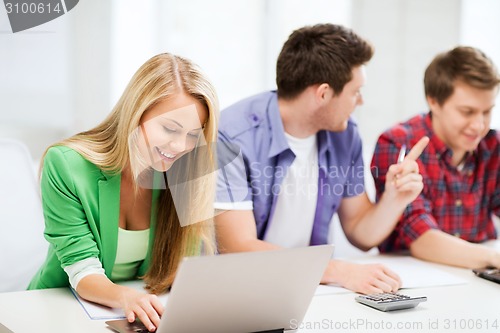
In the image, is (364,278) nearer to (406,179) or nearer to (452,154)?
(406,179)

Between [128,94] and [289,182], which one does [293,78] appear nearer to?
[289,182]

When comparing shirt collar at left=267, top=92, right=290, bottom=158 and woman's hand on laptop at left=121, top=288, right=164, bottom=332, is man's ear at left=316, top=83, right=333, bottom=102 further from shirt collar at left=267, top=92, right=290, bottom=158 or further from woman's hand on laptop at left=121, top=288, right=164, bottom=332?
woman's hand on laptop at left=121, top=288, right=164, bottom=332

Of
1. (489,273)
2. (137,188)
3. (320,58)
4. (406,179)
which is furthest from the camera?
(320,58)

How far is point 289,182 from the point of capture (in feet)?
6.21

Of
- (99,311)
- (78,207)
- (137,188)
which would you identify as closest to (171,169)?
(137,188)

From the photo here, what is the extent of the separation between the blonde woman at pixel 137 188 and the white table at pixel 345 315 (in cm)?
7

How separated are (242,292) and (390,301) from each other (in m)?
0.39

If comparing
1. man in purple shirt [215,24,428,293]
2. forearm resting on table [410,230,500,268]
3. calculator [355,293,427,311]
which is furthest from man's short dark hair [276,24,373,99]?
calculator [355,293,427,311]

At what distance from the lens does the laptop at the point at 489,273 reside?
160 centimetres

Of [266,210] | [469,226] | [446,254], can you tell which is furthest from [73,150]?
[469,226]

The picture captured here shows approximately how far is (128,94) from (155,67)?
8 cm

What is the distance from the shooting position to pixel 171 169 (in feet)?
4.87

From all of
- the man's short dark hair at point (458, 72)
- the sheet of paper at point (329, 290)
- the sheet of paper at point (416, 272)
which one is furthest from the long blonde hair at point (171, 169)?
the man's short dark hair at point (458, 72)

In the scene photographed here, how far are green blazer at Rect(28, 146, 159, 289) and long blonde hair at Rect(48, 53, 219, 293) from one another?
0.10 feet
